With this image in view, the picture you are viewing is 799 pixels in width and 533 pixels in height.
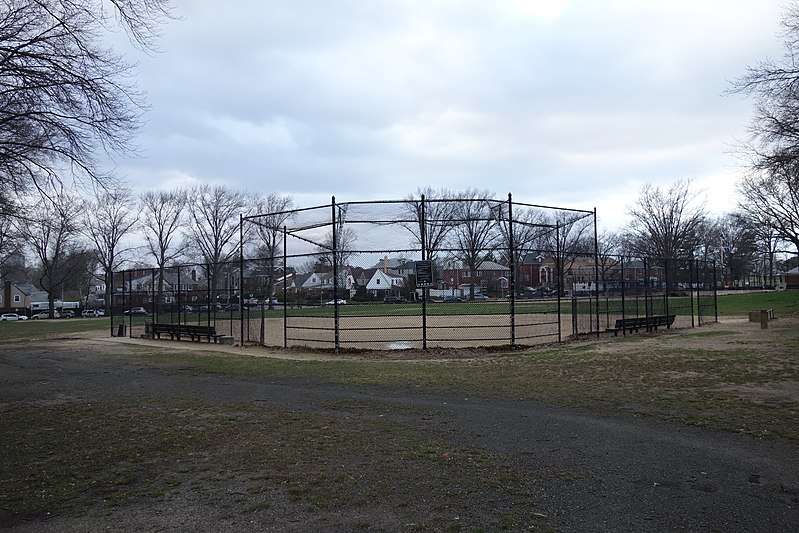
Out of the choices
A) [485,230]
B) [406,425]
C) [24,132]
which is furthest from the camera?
[485,230]

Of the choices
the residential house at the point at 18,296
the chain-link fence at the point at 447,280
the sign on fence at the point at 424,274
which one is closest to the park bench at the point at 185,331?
the chain-link fence at the point at 447,280

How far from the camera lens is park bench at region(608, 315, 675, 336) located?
1877 centimetres

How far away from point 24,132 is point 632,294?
19.3m

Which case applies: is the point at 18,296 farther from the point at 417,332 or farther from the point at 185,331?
the point at 417,332

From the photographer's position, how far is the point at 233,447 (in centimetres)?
605

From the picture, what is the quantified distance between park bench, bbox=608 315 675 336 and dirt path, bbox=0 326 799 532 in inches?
465

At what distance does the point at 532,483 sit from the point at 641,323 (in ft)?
54.7

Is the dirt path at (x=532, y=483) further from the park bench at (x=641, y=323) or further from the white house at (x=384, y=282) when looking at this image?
the park bench at (x=641, y=323)

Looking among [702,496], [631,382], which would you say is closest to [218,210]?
[631,382]

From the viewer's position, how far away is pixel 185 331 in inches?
825

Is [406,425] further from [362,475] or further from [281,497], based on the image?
[281,497]

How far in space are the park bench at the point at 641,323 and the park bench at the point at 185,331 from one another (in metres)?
13.4

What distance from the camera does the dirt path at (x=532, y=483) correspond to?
157 inches

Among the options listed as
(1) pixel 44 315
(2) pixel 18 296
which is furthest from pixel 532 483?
(2) pixel 18 296
